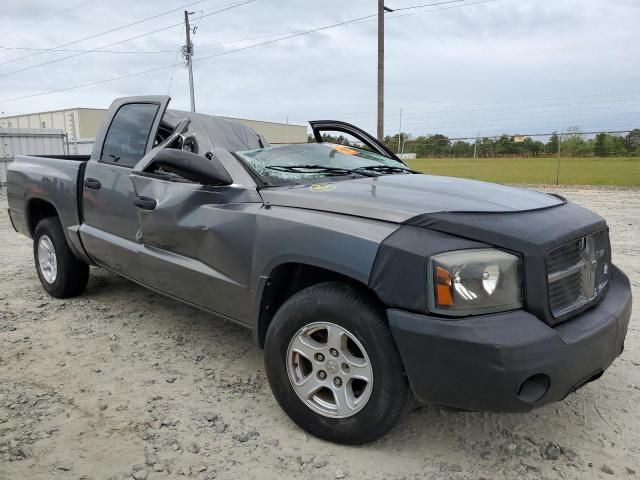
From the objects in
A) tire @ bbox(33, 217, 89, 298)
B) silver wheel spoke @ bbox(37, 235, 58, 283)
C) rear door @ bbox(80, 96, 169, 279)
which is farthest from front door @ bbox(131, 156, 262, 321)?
silver wheel spoke @ bbox(37, 235, 58, 283)

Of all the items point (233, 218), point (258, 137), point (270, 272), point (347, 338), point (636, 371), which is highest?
point (258, 137)

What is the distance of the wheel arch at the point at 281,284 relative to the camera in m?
2.76

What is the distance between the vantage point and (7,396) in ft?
10.3

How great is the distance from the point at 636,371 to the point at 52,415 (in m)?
3.54

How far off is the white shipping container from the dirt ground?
55.0 ft

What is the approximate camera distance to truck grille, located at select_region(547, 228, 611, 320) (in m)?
2.30

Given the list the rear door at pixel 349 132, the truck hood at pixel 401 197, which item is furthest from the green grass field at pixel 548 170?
the truck hood at pixel 401 197

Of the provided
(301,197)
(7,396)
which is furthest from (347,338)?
(7,396)

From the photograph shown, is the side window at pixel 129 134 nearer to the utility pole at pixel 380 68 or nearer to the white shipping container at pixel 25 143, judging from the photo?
the utility pole at pixel 380 68

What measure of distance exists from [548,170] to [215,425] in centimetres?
1905

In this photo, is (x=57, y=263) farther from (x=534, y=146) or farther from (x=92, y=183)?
(x=534, y=146)

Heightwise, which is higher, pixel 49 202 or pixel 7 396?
pixel 49 202

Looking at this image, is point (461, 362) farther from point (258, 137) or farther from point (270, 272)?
point (258, 137)

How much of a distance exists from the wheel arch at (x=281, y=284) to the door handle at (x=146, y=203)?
1.13 metres
